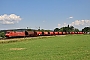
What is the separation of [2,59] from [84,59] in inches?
254

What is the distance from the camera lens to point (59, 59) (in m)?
15.6

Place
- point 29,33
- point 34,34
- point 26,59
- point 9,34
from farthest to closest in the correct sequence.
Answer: point 34,34 < point 29,33 < point 9,34 < point 26,59

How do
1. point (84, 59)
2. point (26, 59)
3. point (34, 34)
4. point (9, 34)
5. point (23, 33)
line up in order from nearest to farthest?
point (84, 59)
point (26, 59)
point (9, 34)
point (23, 33)
point (34, 34)

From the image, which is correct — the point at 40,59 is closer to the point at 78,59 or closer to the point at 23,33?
the point at 78,59

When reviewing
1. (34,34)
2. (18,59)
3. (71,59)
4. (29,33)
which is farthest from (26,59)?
(34,34)

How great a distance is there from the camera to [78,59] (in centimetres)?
1534

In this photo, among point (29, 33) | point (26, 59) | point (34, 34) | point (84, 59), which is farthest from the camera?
point (34, 34)

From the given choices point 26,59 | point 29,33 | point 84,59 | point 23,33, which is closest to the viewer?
point 84,59

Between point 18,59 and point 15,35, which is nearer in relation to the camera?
point 18,59

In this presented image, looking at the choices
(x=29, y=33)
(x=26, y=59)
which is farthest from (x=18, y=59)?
(x=29, y=33)

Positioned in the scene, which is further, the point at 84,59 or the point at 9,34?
the point at 9,34

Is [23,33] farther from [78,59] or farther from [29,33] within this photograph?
[78,59]

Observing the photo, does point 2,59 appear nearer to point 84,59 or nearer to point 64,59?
point 64,59

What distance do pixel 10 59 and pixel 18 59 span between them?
69 cm
